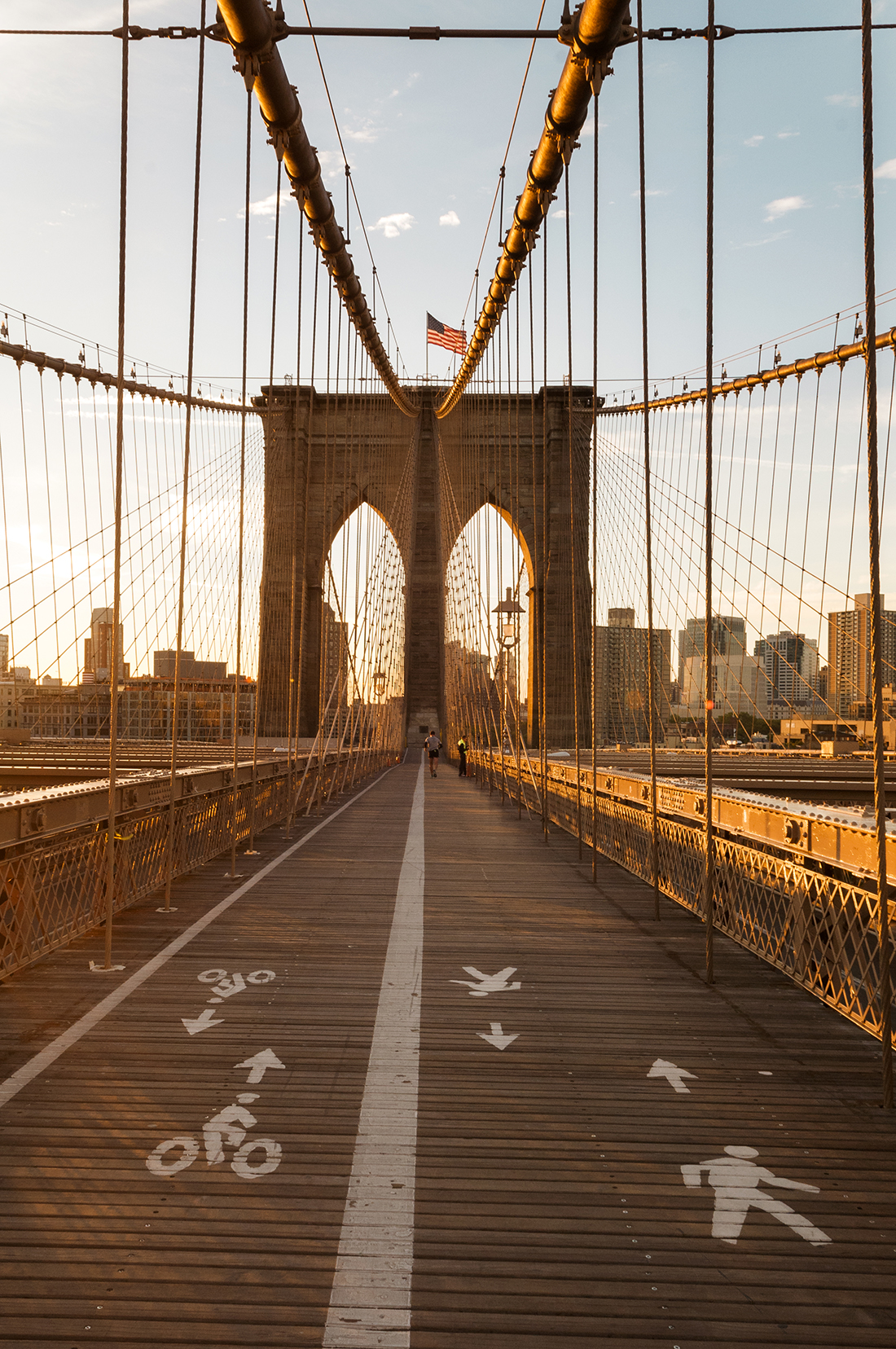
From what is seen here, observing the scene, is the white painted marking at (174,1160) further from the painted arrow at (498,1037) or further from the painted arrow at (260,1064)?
the painted arrow at (498,1037)

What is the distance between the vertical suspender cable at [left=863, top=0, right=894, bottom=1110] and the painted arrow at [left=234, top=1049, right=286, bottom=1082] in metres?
2.21

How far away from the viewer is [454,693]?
35.3m

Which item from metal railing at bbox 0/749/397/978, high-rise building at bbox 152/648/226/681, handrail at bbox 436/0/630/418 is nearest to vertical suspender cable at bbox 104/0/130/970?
metal railing at bbox 0/749/397/978

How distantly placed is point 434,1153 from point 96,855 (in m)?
3.29

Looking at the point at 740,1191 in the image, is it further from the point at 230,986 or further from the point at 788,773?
the point at 788,773

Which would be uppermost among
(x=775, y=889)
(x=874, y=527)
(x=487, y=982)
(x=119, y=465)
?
(x=119, y=465)

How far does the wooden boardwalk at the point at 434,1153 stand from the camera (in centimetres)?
221

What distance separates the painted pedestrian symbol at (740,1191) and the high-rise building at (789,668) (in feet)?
50.6

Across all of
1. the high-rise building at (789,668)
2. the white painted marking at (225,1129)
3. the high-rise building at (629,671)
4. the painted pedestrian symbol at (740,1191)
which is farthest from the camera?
the high-rise building at (629,671)

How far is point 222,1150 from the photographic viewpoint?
9.79 ft

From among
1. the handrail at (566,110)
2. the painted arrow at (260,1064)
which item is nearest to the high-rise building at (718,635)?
the handrail at (566,110)

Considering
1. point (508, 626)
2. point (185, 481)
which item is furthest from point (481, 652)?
point (185, 481)

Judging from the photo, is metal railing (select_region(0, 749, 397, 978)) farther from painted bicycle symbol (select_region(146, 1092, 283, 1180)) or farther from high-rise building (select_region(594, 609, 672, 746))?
high-rise building (select_region(594, 609, 672, 746))

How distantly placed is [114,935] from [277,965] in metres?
1.24
